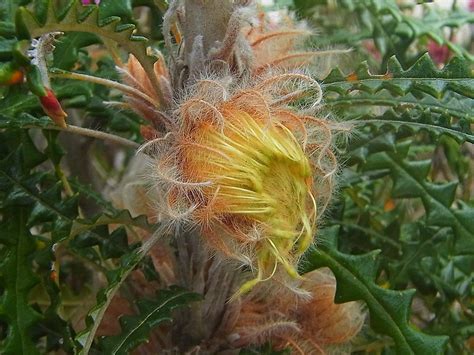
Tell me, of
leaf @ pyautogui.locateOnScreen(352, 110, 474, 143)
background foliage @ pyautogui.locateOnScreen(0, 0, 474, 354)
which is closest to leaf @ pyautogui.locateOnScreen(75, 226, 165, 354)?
background foliage @ pyautogui.locateOnScreen(0, 0, 474, 354)

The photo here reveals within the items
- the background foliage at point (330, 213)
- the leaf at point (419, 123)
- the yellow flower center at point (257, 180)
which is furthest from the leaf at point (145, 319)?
the leaf at point (419, 123)

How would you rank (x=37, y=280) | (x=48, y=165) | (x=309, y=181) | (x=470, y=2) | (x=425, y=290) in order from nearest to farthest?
(x=309, y=181), (x=37, y=280), (x=425, y=290), (x=48, y=165), (x=470, y=2)

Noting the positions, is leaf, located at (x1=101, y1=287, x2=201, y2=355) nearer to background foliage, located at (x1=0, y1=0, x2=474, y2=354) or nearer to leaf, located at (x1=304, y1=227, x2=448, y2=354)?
background foliage, located at (x1=0, y1=0, x2=474, y2=354)

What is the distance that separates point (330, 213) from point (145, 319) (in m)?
0.27

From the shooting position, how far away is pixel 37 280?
67 centimetres

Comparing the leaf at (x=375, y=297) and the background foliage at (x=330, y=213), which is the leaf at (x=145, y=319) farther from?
the leaf at (x=375, y=297)

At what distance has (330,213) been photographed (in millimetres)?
800

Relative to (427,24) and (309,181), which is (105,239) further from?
(427,24)

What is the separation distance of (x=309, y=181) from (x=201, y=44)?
145mm

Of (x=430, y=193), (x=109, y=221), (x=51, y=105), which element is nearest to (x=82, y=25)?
(x=51, y=105)

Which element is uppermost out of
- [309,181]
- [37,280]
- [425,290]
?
[309,181]

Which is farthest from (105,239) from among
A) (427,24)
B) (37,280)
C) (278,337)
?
(427,24)

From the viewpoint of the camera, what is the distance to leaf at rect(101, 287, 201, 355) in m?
0.60

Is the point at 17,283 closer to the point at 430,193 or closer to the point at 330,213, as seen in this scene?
the point at 330,213
